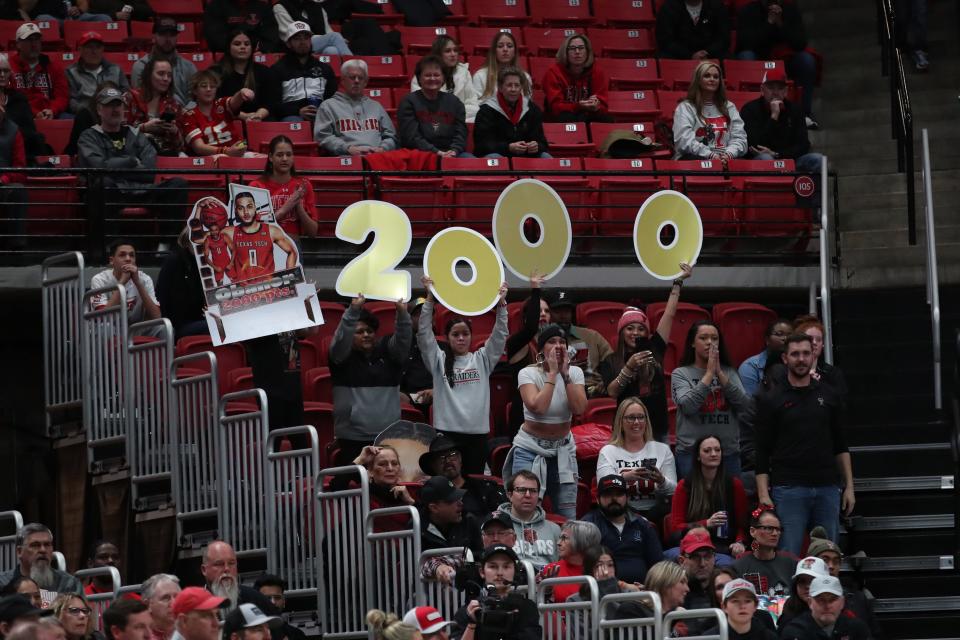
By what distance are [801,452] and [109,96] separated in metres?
5.82

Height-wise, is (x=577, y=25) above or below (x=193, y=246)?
above

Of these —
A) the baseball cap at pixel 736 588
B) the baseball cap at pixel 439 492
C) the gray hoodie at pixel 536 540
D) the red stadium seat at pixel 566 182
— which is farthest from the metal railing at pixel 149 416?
the red stadium seat at pixel 566 182

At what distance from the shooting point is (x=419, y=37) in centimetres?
1894

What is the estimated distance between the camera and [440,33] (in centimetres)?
1891

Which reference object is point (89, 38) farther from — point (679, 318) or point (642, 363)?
point (642, 363)

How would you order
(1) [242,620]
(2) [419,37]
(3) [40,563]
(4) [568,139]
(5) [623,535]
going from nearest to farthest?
(1) [242,620] < (3) [40,563] < (5) [623,535] < (4) [568,139] < (2) [419,37]

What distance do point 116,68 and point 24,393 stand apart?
2847 millimetres

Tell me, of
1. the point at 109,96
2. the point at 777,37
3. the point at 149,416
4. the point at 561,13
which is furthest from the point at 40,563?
the point at 777,37

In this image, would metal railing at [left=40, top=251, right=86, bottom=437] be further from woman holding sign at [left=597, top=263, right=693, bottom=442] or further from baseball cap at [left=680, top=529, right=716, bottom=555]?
baseball cap at [left=680, top=529, right=716, bottom=555]

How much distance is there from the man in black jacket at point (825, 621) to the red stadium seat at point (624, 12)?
9488mm

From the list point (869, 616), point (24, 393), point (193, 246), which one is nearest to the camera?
point (869, 616)

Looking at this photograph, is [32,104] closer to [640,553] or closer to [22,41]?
[22,41]

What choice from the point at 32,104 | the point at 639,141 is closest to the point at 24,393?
the point at 32,104

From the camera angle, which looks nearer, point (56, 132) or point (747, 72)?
point (56, 132)
